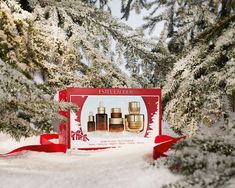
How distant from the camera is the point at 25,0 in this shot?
4.02 metres

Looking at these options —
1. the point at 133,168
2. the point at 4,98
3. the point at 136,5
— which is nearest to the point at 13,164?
the point at 4,98

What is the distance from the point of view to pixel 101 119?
107 inches

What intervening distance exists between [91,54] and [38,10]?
638 mm

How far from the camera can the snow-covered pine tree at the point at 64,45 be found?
9.34ft

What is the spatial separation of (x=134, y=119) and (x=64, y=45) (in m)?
0.87

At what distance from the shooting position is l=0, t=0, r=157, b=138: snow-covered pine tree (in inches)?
112

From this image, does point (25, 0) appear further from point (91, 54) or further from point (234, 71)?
point (234, 71)

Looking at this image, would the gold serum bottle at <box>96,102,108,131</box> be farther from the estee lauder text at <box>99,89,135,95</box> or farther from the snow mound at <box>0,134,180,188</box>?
the snow mound at <box>0,134,180,188</box>

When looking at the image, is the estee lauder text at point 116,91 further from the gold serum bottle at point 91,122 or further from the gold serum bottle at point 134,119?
the gold serum bottle at point 91,122

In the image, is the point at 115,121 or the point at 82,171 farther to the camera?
the point at 115,121

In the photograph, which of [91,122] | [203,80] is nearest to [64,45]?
[91,122]

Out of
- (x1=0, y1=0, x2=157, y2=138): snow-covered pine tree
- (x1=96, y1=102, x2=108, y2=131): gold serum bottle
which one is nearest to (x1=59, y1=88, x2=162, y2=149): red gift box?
(x1=96, y1=102, x2=108, y2=131): gold serum bottle

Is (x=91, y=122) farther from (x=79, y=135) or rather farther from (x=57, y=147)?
(x=57, y=147)

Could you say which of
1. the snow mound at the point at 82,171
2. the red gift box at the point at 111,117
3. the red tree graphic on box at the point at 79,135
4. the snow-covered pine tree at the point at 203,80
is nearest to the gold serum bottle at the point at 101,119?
the red gift box at the point at 111,117
